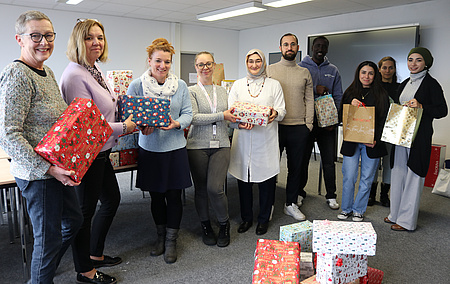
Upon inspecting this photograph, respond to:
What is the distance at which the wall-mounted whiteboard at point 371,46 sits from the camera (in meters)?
5.32

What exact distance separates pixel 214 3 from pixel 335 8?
2.04 m

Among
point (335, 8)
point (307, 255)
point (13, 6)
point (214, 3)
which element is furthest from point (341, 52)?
point (13, 6)

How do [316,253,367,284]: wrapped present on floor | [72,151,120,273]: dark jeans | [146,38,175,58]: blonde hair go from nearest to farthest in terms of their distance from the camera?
1. [316,253,367,284]: wrapped present on floor
2. [72,151,120,273]: dark jeans
3. [146,38,175,58]: blonde hair

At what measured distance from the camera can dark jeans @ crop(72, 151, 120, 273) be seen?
6.84 feet

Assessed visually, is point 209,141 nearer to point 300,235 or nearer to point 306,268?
point 300,235

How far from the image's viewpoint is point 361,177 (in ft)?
11.0

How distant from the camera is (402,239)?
9.96ft

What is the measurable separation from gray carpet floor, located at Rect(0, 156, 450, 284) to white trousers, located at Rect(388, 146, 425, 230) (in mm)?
128

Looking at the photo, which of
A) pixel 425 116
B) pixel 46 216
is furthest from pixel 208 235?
pixel 425 116

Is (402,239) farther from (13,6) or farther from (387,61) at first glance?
(13,6)

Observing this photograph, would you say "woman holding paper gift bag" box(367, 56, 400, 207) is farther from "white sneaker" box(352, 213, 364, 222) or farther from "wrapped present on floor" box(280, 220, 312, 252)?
"wrapped present on floor" box(280, 220, 312, 252)

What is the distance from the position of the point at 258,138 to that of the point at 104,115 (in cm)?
130

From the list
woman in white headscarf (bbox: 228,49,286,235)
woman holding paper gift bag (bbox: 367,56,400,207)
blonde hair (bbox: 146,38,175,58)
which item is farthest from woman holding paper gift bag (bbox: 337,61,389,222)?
blonde hair (bbox: 146,38,175,58)

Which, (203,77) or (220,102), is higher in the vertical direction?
(203,77)
